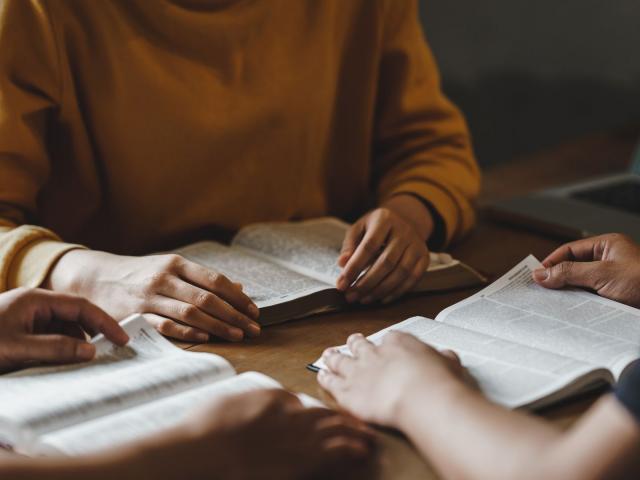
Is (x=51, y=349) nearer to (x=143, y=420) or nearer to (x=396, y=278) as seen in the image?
(x=143, y=420)

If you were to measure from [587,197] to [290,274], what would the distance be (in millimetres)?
722

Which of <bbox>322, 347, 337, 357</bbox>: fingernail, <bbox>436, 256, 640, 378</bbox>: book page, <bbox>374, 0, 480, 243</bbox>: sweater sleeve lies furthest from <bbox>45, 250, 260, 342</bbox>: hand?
<bbox>374, 0, 480, 243</bbox>: sweater sleeve

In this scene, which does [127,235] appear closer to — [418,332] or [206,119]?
[206,119]

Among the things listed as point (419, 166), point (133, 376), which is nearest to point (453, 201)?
point (419, 166)

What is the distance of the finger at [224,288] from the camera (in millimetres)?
943

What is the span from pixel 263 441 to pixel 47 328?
0.35 metres

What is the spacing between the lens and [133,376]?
0.77 m

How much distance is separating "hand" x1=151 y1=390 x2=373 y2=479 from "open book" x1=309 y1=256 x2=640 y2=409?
15cm

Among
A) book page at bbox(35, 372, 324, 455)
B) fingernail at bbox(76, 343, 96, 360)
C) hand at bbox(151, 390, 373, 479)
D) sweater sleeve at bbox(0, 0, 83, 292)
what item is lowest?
fingernail at bbox(76, 343, 96, 360)

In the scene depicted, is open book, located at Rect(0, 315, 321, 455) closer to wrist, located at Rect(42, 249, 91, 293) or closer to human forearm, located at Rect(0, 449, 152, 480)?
human forearm, located at Rect(0, 449, 152, 480)

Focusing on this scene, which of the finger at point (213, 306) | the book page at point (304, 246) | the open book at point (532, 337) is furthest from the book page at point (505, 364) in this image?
the book page at point (304, 246)

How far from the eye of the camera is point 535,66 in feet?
6.98

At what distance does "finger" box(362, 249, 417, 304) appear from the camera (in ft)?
3.44

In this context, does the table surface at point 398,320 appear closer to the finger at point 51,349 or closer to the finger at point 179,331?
the finger at point 179,331
